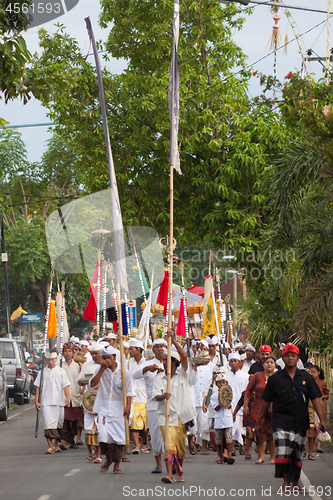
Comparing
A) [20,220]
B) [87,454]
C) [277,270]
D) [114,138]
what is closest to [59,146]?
[20,220]

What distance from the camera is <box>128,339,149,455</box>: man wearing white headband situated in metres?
12.4

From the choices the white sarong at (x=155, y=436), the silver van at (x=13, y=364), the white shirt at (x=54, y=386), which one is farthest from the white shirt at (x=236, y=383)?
the silver van at (x=13, y=364)

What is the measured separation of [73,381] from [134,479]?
4.96 meters

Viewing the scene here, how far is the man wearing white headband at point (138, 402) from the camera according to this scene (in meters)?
12.4

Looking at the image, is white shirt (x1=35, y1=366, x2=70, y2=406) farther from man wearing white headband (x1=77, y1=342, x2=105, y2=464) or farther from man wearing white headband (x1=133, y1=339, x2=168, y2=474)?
man wearing white headband (x1=133, y1=339, x2=168, y2=474)

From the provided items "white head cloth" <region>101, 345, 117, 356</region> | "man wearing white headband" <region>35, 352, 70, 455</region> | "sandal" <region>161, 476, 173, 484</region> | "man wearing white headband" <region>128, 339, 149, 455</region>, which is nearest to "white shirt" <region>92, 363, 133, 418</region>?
"white head cloth" <region>101, 345, 117, 356</region>

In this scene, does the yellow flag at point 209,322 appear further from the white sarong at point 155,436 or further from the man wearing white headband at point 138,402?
the white sarong at point 155,436

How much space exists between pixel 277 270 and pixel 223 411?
15.6 feet

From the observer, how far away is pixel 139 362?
1245 centimetres

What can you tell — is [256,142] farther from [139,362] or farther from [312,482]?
[312,482]

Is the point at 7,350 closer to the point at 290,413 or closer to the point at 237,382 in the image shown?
the point at 237,382

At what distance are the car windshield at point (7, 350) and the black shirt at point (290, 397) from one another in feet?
50.6

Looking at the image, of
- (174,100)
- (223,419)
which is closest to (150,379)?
(223,419)

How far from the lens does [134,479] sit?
981cm
